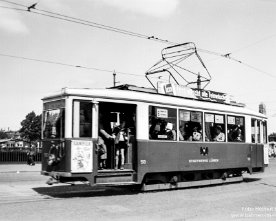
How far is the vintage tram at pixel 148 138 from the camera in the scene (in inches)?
430

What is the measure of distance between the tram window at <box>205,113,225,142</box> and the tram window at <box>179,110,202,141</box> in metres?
0.42

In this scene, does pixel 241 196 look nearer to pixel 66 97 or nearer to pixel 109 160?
pixel 109 160

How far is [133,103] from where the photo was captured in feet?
39.6

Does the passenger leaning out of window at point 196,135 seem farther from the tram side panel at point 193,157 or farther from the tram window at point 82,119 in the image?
the tram window at point 82,119

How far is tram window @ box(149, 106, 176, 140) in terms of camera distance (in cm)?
1252

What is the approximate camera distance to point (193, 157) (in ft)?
45.3

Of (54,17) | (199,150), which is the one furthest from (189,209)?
(54,17)

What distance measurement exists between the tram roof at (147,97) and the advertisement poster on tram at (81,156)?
51.6 inches

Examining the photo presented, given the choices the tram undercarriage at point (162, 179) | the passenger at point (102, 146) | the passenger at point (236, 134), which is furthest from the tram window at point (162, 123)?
the passenger at point (236, 134)

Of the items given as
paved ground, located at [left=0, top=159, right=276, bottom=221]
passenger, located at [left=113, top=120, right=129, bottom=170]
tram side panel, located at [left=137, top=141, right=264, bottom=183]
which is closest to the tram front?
paved ground, located at [left=0, top=159, right=276, bottom=221]

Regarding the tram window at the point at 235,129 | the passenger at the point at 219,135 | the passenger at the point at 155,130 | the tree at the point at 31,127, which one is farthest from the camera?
the tree at the point at 31,127

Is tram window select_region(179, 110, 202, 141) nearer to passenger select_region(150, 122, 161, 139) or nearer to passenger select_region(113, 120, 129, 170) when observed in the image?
passenger select_region(150, 122, 161, 139)

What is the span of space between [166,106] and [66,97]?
135 inches

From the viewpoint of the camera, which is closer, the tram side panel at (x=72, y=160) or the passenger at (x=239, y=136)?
the tram side panel at (x=72, y=160)
